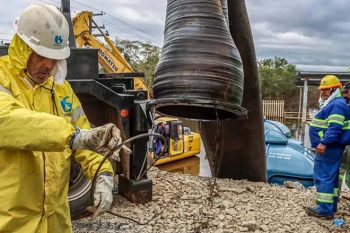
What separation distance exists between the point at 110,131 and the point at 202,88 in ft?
3.67

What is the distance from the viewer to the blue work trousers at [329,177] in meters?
4.48

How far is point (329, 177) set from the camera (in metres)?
4.59

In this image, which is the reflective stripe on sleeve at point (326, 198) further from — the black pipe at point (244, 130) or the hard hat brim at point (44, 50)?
the hard hat brim at point (44, 50)

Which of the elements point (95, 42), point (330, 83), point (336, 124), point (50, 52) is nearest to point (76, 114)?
point (50, 52)

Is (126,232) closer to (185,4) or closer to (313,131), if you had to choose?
(185,4)

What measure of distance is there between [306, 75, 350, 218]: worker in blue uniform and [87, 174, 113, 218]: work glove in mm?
3173

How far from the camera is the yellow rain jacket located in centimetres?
143

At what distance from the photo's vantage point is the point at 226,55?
2.63m

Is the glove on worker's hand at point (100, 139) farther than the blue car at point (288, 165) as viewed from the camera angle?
No

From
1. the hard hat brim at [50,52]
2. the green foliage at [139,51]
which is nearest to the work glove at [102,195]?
the hard hat brim at [50,52]

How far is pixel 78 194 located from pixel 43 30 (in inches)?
92.1

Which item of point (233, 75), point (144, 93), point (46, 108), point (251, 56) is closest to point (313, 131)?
point (251, 56)

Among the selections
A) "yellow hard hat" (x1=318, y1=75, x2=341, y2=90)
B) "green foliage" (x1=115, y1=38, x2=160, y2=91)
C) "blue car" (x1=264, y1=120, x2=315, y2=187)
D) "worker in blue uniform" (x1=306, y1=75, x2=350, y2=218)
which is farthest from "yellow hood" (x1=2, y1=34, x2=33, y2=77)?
"green foliage" (x1=115, y1=38, x2=160, y2=91)

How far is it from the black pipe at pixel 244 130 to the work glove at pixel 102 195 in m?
2.62
